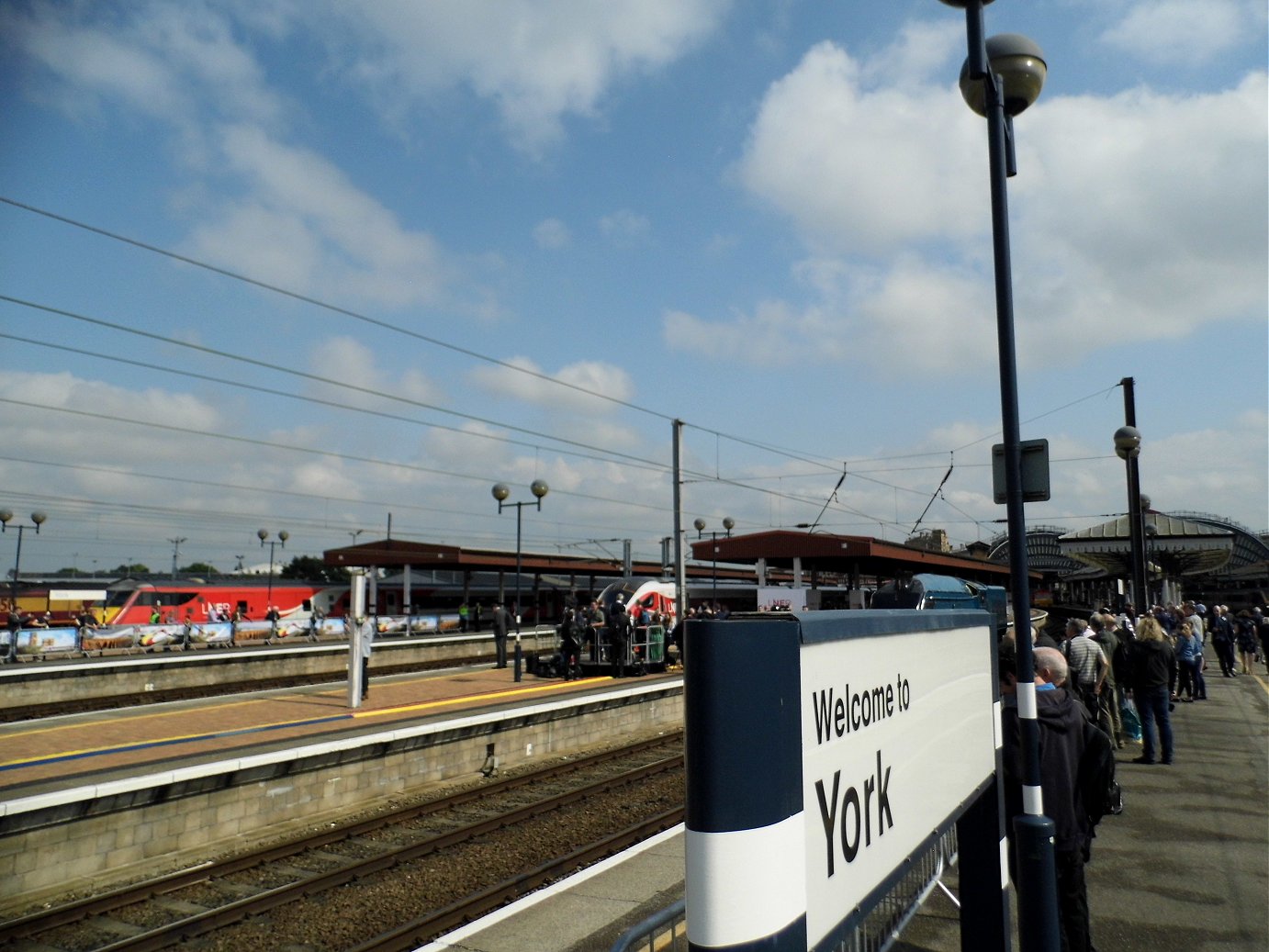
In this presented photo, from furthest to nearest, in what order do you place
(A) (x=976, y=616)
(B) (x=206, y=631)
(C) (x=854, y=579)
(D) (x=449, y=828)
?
1. (C) (x=854, y=579)
2. (B) (x=206, y=631)
3. (D) (x=449, y=828)
4. (A) (x=976, y=616)

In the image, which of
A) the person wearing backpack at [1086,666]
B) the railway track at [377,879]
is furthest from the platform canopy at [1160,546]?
the railway track at [377,879]

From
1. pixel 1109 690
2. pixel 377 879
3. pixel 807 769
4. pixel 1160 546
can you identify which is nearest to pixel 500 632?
pixel 377 879

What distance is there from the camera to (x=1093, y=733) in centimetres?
482

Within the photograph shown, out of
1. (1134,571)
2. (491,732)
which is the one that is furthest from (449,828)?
(1134,571)

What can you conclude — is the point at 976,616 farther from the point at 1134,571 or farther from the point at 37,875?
the point at 1134,571

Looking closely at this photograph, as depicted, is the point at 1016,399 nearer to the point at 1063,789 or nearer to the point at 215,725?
the point at 1063,789

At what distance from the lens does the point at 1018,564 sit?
4898 millimetres

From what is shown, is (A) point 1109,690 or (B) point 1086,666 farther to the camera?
(A) point 1109,690

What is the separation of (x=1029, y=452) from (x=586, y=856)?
621cm

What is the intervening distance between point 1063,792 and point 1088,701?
19.8 ft

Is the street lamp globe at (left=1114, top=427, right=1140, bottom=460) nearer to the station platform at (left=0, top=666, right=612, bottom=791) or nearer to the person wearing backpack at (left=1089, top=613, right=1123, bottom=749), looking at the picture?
the person wearing backpack at (left=1089, top=613, right=1123, bottom=749)

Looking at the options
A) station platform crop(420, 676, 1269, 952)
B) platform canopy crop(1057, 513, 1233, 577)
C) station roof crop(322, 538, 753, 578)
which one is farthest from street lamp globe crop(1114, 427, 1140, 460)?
station roof crop(322, 538, 753, 578)

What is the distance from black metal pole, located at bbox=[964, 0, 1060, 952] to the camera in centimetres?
422

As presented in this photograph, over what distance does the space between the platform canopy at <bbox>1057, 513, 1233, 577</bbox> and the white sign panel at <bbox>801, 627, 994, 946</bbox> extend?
97.2 ft
